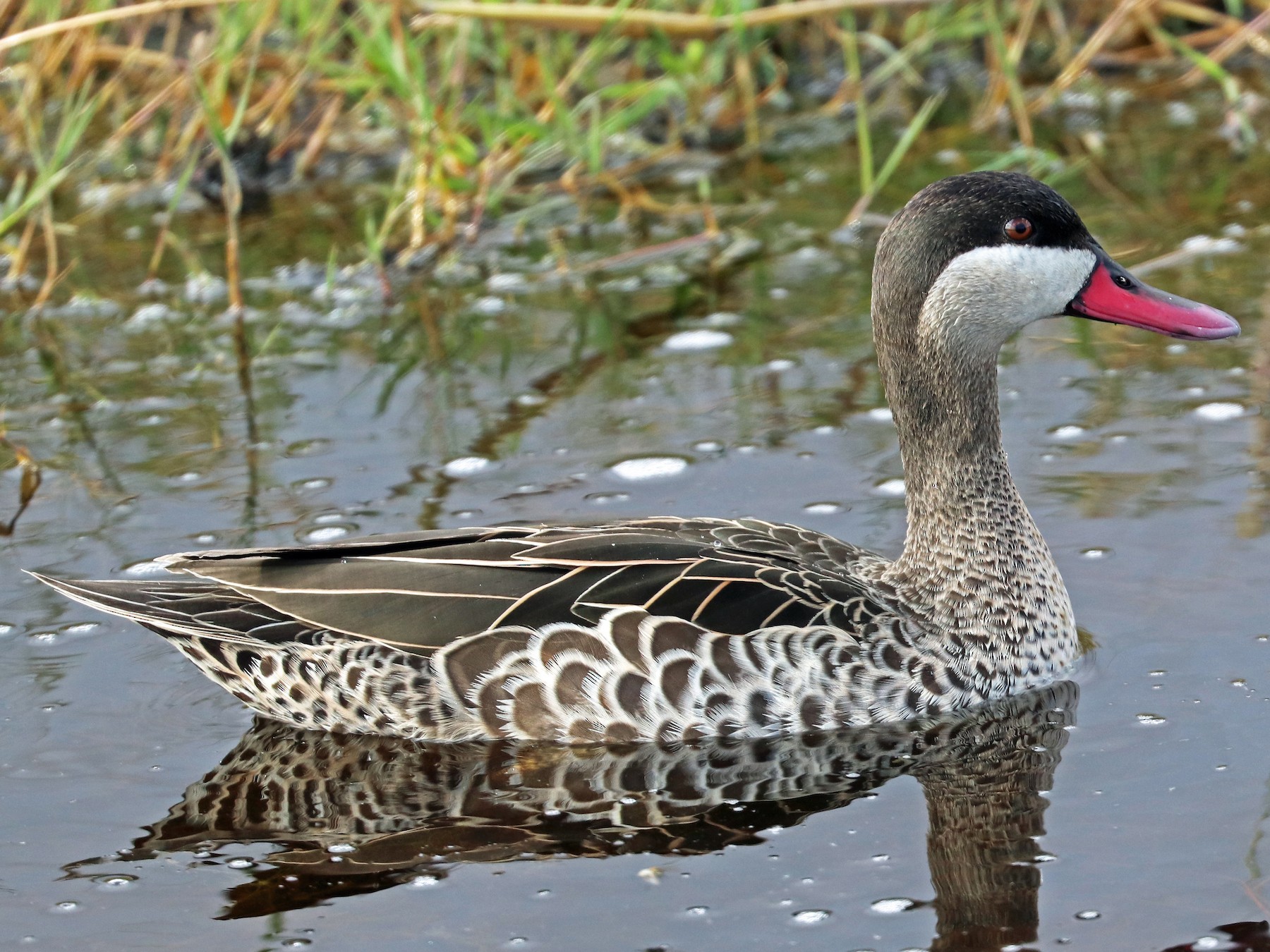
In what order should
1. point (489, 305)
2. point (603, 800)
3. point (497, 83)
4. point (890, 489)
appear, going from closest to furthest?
1. point (603, 800)
2. point (890, 489)
3. point (489, 305)
4. point (497, 83)

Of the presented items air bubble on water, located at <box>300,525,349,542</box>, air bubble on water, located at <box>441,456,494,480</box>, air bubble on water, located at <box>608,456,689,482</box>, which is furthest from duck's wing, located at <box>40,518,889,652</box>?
air bubble on water, located at <box>441,456,494,480</box>

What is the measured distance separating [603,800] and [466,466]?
219 cm

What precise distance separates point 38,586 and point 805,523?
98.6 inches

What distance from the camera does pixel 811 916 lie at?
384cm

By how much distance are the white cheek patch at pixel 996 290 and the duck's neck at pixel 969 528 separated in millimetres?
60

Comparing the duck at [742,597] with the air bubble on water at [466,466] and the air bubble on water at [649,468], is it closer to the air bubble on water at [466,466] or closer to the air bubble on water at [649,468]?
the air bubble on water at [649,468]

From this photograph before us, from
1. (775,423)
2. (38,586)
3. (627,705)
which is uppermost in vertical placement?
(775,423)

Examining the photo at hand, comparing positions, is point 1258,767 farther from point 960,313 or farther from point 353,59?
point 353,59

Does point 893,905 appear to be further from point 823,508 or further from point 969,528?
point 823,508

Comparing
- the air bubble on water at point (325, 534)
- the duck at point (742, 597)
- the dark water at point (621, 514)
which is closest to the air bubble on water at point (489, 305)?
the dark water at point (621, 514)

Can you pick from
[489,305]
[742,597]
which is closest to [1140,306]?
[742,597]

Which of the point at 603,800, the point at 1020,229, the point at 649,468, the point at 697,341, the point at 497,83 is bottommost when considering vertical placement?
the point at 603,800

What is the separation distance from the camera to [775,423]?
663 centimetres

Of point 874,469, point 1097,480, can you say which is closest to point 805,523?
point 874,469
